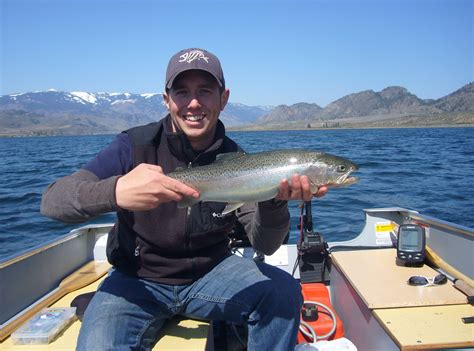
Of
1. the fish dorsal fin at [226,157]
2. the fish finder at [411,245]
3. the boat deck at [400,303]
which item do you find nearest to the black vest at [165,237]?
the fish dorsal fin at [226,157]

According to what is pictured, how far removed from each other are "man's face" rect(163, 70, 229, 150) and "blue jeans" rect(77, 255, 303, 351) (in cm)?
140

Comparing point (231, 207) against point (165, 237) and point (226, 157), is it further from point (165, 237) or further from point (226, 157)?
point (165, 237)

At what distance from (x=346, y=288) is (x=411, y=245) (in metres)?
1.04

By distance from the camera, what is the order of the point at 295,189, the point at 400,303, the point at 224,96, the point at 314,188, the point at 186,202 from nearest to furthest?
the point at 186,202, the point at 295,189, the point at 314,188, the point at 400,303, the point at 224,96

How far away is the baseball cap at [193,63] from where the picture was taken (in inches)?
151

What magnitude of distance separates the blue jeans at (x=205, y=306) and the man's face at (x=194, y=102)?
1396 mm

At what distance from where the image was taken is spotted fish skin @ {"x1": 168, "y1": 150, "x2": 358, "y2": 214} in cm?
371

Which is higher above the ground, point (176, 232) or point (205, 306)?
point (176, 232)

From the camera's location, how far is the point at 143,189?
2.90 metres

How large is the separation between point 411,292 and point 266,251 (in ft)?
5.55

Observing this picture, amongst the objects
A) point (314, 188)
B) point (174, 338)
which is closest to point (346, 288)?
point (314, 188)

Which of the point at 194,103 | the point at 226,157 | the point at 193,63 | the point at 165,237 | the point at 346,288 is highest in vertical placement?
the point at 193,63

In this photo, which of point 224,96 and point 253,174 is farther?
point 224,96

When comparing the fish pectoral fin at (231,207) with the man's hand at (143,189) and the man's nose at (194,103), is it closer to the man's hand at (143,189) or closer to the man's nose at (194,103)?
the man's hand at (143,189)
